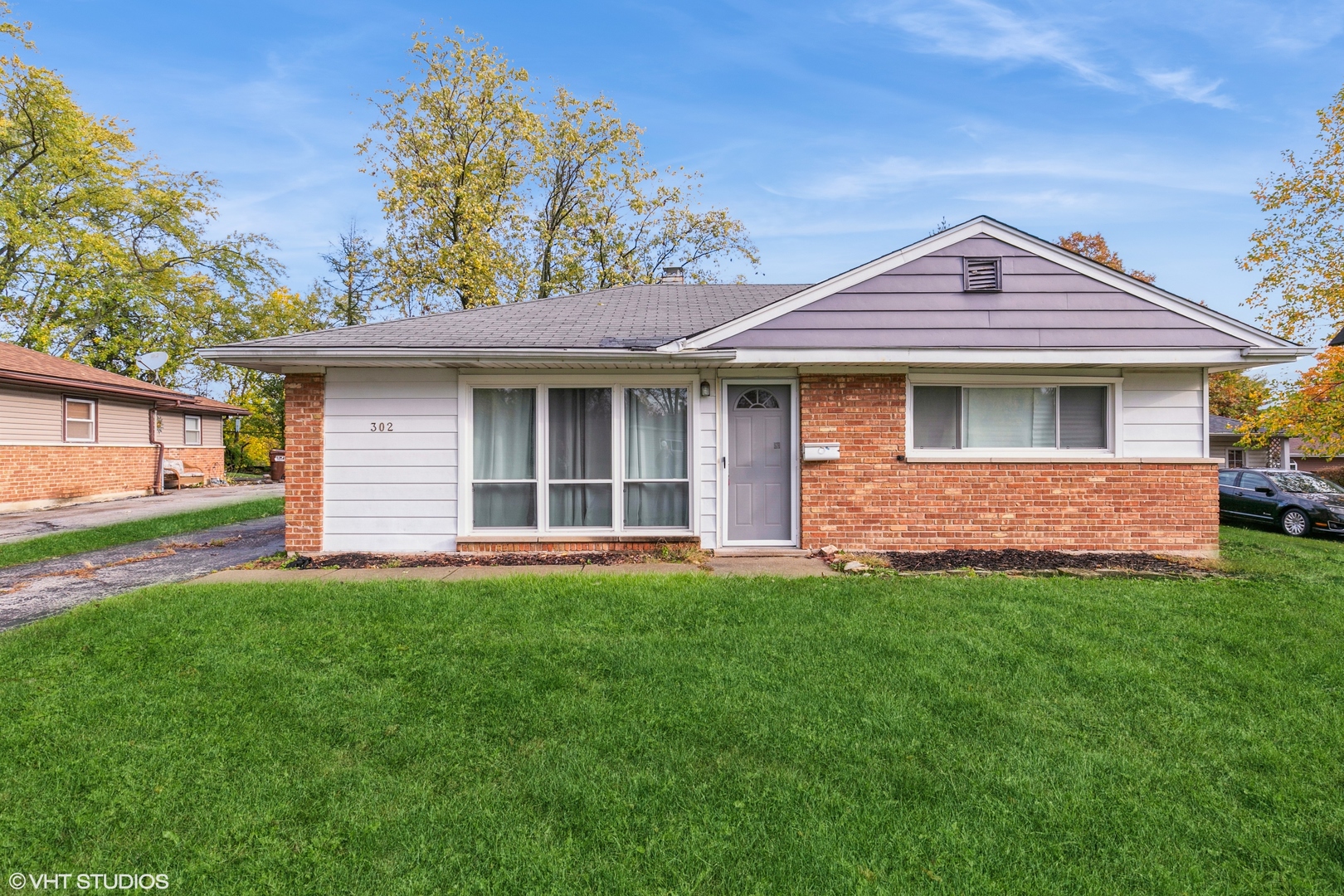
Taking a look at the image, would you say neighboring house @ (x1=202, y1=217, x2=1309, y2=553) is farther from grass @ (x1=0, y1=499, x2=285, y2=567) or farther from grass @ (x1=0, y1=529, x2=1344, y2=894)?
grass @ (x1=0, y1=499, x2=285, y2=567)

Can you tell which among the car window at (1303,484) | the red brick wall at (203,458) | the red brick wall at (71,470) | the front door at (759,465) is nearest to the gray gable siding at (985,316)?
the front door at (759,465)

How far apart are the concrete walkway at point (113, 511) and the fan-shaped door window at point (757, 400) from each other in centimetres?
1152

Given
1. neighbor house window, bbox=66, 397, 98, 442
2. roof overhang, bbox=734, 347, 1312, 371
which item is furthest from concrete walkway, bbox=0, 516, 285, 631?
neighbor house window, bbox=66, 397, 98, 442

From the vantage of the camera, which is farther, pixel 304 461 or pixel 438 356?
pixel 304 461

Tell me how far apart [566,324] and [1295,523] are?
15.4 metres

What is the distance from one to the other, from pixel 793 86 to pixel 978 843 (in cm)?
1552

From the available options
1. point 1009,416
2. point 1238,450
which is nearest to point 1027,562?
point 1009,416

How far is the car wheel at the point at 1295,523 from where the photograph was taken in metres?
12.9

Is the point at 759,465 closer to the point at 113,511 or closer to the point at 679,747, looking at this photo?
the point at 679,747

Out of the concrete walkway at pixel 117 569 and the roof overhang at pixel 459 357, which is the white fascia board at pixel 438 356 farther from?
the concrete walkway at pixel 117 569

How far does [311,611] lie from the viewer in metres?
5.39

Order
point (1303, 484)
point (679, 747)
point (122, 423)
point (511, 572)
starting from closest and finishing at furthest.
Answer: point (679, 747)
point (511, 572)
point (1303, 484)
point (122, 423)

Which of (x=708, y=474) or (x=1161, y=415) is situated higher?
(x=1161, y=415)

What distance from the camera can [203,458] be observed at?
75.0ft
